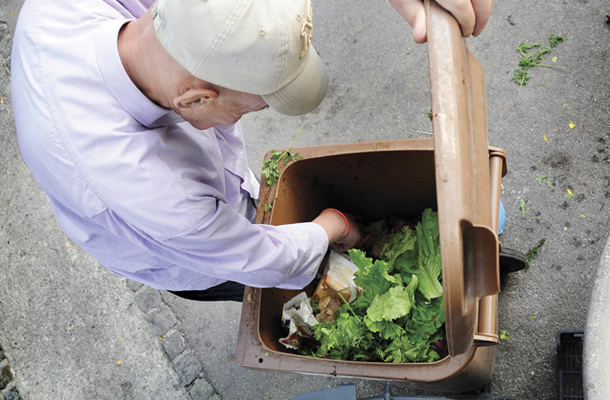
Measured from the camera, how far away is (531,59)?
10.6 ft

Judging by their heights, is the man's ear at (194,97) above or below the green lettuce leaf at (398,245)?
above

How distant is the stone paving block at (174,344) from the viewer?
3.34m

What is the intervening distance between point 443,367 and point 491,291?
2.00 ft

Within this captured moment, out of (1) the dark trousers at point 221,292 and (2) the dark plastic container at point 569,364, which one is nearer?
(1) the dark trousers at point 221,292

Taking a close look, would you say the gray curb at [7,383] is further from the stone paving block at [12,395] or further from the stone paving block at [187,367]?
the stone paving block at [187,367]

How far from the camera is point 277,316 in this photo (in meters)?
2.27

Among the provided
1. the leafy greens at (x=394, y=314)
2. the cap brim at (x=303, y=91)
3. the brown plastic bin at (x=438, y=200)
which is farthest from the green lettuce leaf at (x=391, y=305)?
the cap brim at (x=303, y=91)

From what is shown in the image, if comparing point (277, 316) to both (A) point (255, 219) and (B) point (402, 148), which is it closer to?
(A) point (255, 219)

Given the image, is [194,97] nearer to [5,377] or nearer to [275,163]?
[275,163]

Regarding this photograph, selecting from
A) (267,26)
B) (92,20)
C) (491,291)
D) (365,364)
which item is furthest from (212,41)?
(365,364)

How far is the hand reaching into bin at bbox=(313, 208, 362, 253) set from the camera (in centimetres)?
221

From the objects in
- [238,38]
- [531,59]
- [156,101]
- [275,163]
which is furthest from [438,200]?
[531,59]

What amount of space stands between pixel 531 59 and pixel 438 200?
2449 mm

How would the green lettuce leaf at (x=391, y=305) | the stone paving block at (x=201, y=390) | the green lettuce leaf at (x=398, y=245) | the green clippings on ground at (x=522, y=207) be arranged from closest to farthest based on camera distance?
the green lettuce leaf at (x=391, y=305)
the green lettuce leaf at (x=398, y=245)
the green clippings on ground at (x=522, y=207)
the stone paving block at (x=201, y=390)
